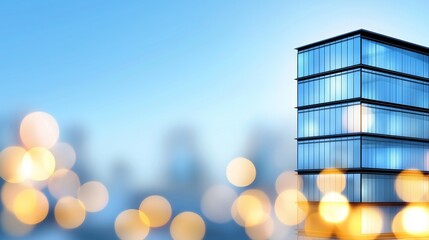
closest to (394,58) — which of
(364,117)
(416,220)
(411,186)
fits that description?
(364,117)

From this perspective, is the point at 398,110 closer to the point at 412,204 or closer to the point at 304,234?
the point at 412,204

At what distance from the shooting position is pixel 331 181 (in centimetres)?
10881

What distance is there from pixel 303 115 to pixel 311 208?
13653 mm

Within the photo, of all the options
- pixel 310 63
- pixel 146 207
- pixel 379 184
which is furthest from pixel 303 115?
pixel 146 207

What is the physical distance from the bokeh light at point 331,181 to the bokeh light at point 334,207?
2.68 ft

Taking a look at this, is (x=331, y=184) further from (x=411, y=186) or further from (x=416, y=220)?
(x=416, y=220)

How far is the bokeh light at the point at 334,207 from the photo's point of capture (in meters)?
107

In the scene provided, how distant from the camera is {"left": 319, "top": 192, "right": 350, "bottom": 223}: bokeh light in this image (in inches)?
4225

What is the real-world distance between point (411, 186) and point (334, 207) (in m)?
13.5

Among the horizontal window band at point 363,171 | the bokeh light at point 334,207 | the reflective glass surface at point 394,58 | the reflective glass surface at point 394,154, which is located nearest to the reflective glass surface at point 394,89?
the reflective glass surface at point 394,58

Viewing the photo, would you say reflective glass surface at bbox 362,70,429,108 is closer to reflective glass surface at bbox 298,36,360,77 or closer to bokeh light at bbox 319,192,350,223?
reflective glass surface at bbox 298,36,360,77

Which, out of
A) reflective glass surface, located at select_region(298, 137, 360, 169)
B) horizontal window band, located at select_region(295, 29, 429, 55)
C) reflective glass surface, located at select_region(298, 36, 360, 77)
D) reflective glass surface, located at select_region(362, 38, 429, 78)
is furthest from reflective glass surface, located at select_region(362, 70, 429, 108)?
reflective glass surface, located at select_region(298, 137, 360, 169)

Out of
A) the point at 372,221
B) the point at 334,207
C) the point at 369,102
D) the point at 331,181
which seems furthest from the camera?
the point at 331,181

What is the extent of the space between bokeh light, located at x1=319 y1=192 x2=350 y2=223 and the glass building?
44.8 inches
